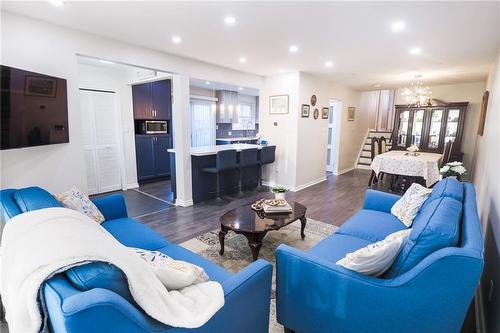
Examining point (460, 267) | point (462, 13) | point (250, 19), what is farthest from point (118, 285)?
point (462, 13)

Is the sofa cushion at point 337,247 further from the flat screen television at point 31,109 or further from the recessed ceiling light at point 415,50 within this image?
the recessed ceiling light at point 415,50

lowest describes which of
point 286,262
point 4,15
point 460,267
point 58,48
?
point 286,262

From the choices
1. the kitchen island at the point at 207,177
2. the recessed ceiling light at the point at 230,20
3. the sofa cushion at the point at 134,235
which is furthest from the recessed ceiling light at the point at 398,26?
the sofa cushion at the point at 134,235

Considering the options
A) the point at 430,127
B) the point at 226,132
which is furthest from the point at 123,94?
the point at 430,127

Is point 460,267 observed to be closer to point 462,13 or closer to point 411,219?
point 411,219

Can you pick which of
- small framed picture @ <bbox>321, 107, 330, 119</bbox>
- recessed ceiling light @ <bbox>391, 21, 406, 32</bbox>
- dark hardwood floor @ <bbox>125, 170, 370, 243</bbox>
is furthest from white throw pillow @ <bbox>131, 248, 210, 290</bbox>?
small framed picture @ <bbox>321, 107, 330, 119</bbox>

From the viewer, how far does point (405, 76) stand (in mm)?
5363

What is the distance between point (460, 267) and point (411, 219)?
4.09 ft

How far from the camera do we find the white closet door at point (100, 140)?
4.54 m

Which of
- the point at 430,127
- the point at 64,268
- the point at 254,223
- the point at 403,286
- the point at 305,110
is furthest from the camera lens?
the point at 430,127

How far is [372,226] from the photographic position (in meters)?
2.24

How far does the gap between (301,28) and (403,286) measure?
257cm

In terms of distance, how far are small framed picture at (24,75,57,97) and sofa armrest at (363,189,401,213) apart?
3.50 meters

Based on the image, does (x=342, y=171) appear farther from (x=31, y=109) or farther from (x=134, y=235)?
(x=31, y=109)
